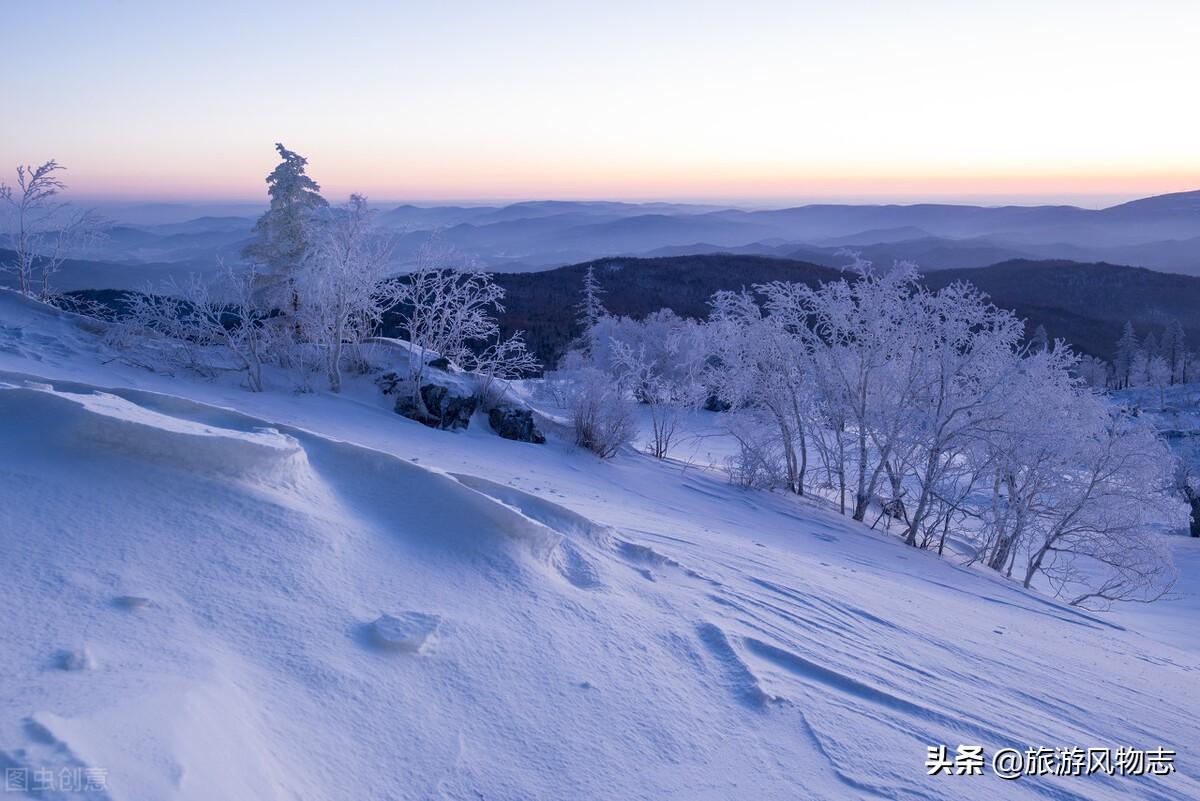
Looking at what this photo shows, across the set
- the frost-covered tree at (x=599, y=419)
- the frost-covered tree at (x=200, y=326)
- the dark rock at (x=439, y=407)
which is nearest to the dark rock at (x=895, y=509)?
the frost-covered tree at (x=599, y=419)

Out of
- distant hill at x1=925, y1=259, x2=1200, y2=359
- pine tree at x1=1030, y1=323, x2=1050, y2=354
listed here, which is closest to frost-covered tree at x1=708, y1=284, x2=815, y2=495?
pine tree at x1=1030, y1=323, x2=1050, y2=354

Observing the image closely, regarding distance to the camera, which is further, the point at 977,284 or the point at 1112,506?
the point at 977,284

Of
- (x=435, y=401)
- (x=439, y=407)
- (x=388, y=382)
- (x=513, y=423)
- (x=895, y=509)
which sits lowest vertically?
(x=895, y=509)

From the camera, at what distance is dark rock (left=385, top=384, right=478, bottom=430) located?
14391 millimetres

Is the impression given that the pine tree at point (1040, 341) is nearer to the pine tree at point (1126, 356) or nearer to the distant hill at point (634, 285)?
the distant hill at point (634, 285)

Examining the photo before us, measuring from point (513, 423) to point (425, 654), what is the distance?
11962 mm

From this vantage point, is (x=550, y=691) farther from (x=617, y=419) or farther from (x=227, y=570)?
(x=617, y=419)

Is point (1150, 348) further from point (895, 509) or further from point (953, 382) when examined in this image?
point (953, 382)

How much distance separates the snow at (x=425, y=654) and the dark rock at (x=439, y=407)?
25.4 feet

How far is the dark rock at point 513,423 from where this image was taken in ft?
49.9

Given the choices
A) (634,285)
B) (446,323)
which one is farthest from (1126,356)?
(446,323)

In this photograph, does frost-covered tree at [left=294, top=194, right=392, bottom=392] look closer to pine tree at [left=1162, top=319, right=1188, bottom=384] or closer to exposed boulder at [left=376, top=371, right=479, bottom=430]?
exposed boulder at [left=376, top=371, right=479, bottom=430]

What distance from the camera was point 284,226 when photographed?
19984mm

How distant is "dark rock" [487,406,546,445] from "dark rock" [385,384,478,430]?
64 centimetres
